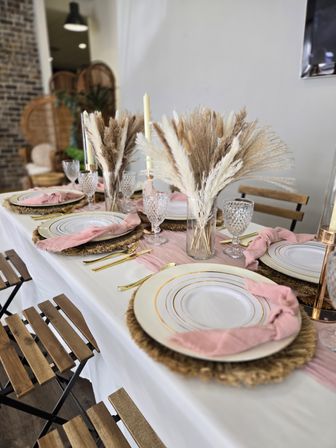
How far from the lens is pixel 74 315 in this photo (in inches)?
46.3

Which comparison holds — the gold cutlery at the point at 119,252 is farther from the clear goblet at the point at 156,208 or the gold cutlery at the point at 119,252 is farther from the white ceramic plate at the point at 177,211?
the white ceramic plate at the point at 177,211

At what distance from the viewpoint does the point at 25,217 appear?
1.27m

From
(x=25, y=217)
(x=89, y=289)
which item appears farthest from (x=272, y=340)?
(x=25, y=217)

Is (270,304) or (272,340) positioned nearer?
(272,340)

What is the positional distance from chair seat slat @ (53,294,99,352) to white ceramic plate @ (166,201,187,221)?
20.1 inches

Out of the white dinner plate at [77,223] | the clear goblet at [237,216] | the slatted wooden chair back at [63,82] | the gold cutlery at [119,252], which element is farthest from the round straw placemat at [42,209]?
the slatted wooden chair back at [63,82]

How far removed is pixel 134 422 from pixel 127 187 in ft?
2.73

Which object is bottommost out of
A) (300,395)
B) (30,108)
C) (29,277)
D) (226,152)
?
(29,277)

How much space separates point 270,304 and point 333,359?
0.46 feet

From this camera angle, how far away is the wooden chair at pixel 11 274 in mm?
1362

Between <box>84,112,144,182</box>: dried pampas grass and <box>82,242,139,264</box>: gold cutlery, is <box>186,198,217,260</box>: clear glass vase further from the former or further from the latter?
<box>84,112,144,182</box>: dried pampas grass

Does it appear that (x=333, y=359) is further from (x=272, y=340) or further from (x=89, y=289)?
(x=89, y=289)

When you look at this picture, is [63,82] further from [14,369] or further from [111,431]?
[111,431]

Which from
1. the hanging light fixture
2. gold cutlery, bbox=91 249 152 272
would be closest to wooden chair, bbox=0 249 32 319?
gold cutlery, bbox=91 249 152 272
